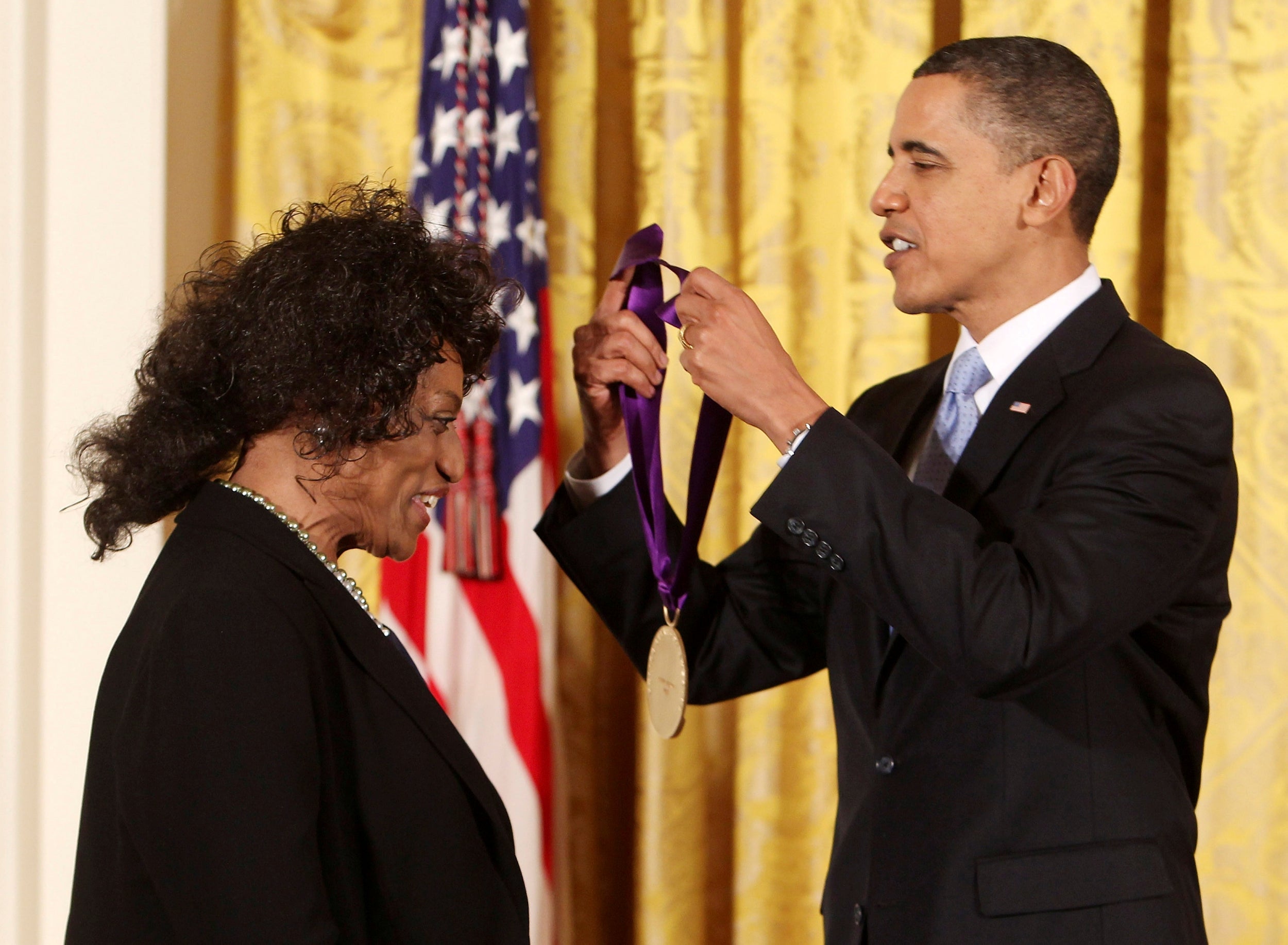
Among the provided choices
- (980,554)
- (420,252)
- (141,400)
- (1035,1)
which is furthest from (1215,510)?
(1035,1)

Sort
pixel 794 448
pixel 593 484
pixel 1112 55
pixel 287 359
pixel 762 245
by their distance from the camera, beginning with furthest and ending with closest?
1. pixel 762 245
2. pixel 1112 55
3. pixel 593 484
4. pixel 794 448
5. pixel 287 359

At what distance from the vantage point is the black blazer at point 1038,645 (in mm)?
1571

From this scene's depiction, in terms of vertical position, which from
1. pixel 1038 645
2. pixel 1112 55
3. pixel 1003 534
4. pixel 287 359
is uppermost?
pixel 1112 55

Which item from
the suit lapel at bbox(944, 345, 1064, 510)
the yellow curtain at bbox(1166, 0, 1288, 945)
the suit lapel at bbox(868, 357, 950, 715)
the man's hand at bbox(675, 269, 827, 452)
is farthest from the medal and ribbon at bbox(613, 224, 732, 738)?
the yellow curtain at bbox(1166, 0, 1288, 945)

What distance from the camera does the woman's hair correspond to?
145 centimetres

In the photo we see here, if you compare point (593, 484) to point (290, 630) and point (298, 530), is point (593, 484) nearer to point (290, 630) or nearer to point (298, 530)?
point (298, 530)

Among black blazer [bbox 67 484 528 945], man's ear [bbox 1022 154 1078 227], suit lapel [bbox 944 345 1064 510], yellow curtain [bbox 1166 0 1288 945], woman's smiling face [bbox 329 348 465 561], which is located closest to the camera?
black blazer [bbox 67 484 528 945]

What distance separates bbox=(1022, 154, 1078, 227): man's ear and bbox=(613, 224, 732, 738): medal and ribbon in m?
0.53

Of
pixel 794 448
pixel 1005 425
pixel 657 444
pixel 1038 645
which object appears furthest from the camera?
pixel 657 444

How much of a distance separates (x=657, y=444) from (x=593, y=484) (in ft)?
0.66

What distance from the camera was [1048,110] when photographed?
6.22 feet

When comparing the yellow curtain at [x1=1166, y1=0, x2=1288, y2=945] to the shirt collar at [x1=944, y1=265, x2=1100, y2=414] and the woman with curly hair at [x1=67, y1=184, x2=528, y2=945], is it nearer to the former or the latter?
the shirt collar at [x1=944, y1=265, x2=1100, y2=414]

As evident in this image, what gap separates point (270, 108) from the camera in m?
3.06

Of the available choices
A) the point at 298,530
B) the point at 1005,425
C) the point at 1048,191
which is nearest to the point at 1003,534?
the point at 1005,425
